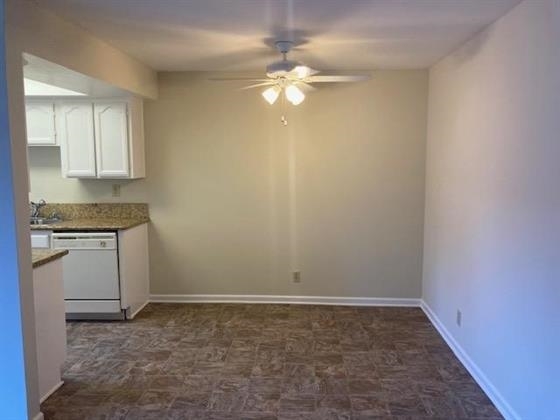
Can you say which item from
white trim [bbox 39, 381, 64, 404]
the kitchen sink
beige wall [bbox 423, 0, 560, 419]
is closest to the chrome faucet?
the kitchen sink

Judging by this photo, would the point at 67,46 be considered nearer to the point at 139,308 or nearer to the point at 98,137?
the point at 98,137

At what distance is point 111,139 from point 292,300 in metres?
2.62

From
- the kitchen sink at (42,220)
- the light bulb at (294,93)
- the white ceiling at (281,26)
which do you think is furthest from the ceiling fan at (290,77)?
the kitchen sink at (42,220)

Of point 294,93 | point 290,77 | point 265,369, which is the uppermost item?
point 290,77

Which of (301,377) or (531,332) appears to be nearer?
(531,332)

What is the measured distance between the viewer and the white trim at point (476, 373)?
2859mm

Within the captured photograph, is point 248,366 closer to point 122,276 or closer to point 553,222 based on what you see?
point 122,276

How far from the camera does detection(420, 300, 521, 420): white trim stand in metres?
2.86

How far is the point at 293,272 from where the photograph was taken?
17.0 feet

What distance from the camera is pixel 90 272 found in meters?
4.52

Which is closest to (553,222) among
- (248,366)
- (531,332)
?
(531,332)

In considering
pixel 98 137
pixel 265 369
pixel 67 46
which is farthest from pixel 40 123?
pixel 265 369

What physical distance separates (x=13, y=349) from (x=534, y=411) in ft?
9.68

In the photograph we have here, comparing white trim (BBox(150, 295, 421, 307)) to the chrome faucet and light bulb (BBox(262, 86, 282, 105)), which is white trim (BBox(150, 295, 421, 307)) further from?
light bulb (BBox(262, 86, 282, 105))
